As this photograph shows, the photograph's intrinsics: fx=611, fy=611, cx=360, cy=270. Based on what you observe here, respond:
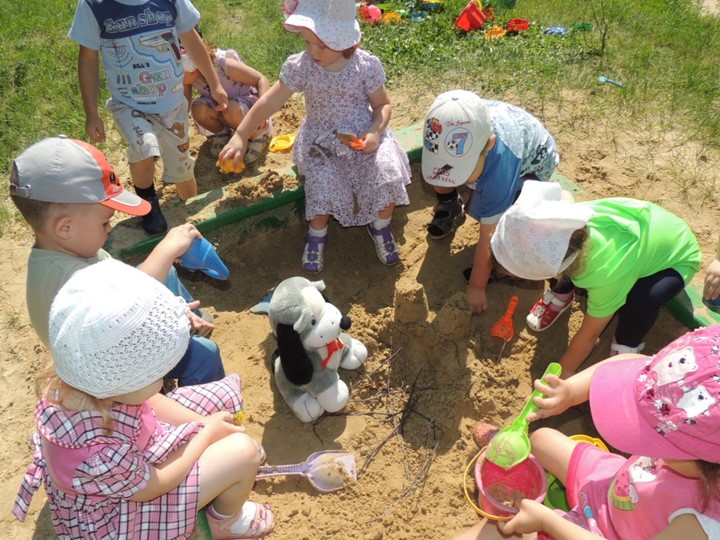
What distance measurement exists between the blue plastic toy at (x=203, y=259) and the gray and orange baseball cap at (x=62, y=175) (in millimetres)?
534

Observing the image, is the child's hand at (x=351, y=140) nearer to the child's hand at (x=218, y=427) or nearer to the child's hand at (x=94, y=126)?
the child's hand at (x=94, y=126)

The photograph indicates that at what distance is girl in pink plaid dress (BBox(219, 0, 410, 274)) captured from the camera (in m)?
2.88

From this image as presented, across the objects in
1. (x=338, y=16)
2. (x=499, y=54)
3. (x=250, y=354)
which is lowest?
(x=250, y=354)

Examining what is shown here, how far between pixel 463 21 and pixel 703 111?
72.5 inches

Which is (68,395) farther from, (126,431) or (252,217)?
(252,217)

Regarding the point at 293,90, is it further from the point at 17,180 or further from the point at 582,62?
the point at 582,62

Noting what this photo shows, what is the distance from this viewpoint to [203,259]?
2.59 meters

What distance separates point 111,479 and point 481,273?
5.58ft

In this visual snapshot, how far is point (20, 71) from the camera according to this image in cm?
442

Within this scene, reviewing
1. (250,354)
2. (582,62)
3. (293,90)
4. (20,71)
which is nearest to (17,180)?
(250,354)

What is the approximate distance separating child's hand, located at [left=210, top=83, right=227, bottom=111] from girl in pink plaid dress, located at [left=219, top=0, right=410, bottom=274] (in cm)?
40

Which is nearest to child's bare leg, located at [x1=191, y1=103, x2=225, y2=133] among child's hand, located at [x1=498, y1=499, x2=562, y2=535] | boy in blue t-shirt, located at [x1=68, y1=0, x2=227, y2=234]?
boy in blue t-shirt, located at [x1=68, y1=0, x2=227, y2=234]

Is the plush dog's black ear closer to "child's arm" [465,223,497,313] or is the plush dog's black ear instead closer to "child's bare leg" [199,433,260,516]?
"child's bare leg" [199,433,260,516]

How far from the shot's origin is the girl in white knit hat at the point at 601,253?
2.05 metres
